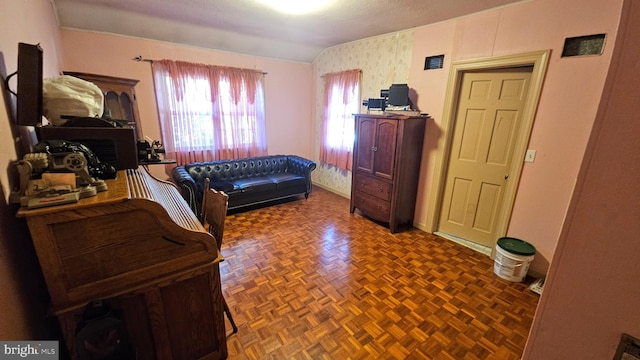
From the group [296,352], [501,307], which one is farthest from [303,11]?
[501,307]

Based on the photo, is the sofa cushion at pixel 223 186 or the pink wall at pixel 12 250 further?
the sofa cushion at pixel 223 186

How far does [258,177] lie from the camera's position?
429cm

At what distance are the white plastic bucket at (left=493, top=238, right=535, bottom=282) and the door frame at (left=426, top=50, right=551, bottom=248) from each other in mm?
271

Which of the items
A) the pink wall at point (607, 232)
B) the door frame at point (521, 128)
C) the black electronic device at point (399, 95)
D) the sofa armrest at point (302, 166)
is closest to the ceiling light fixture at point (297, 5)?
the black electronic device at point (399, 95)

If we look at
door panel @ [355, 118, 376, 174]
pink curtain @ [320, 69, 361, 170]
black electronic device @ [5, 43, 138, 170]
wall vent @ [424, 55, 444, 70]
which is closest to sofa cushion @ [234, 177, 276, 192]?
pink curtain @ [320, 69, 361, 170]

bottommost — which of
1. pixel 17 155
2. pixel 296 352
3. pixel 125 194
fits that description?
pixel 296 352

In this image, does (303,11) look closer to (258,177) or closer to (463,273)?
(258,177)

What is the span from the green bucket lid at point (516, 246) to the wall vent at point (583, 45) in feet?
5.60

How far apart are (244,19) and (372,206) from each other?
2.89m

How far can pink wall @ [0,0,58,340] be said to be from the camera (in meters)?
0.89

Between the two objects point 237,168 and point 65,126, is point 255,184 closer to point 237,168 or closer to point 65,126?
point 237,168

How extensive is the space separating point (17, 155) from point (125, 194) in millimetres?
589

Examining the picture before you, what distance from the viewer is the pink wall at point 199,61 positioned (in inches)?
124

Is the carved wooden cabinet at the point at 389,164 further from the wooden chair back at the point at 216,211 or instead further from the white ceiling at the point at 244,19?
the wooden chair back at the point at 216,211
